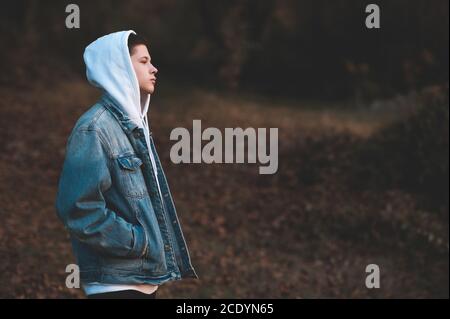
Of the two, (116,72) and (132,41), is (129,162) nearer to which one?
(116,72)

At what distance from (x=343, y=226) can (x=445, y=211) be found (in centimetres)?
145

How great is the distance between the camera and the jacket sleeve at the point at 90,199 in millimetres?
3480

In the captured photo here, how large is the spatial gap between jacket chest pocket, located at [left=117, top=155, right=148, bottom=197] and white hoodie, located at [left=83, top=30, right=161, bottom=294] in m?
0.11

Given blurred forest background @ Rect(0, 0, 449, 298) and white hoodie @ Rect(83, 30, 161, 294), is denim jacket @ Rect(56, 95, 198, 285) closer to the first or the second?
white hoodie @ Rect(83, 30, 161, 294)

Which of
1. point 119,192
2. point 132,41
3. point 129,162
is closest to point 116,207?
point 119,192

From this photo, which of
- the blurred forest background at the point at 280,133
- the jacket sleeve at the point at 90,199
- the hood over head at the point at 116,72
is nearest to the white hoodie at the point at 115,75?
the hood over head at the point at 116,72

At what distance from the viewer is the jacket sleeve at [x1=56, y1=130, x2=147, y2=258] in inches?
137

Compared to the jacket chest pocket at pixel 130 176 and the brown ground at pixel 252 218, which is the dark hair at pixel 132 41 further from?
the brown ground at pixel 252 218

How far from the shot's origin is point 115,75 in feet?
12.1

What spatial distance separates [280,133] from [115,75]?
9.01 m

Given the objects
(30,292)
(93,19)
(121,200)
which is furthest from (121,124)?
(93,19)

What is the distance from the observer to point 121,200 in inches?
142

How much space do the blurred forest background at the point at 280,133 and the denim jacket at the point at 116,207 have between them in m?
4.20

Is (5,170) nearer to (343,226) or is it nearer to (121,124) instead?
(343,226)
